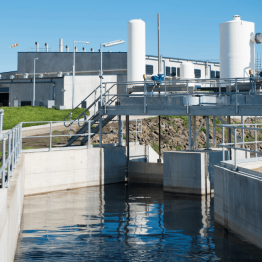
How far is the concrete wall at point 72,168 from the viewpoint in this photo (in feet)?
62.8

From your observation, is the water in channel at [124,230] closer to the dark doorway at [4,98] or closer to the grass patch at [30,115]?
the grass patch at [30,115]

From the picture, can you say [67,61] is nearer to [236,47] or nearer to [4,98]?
[4,98]

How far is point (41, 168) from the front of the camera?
19422mm

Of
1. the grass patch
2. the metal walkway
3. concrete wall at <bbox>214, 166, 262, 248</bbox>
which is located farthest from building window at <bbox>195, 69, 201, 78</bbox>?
concrete wall at <bbox>214, 166, 262, 248</bbox>

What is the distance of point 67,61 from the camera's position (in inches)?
2178

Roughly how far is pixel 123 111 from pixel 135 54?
7354 millimetres

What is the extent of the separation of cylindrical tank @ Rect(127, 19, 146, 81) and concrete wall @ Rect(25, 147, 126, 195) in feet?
22.7

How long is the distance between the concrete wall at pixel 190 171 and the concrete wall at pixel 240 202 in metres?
5.64

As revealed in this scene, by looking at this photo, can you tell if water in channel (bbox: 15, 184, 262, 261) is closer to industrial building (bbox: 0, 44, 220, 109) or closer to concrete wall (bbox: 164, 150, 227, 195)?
concrete wall (bbox: 164, 150, 227, 195)

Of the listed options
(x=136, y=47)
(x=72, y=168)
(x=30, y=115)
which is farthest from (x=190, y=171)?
(x=30, y=115)

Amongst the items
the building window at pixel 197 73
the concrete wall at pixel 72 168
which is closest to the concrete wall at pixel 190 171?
the concrete wall at pixel 72 168

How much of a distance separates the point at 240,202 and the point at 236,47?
17465 millimetres

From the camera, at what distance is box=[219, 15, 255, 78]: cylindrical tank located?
2672 cm

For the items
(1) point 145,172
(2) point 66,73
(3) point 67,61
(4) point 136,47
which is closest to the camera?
(1) point 145,172
